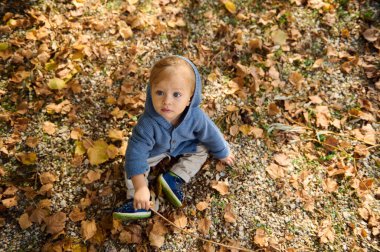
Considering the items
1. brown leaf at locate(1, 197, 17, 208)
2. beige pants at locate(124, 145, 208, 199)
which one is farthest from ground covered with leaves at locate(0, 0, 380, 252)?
beige pants at locate(124, 145, 208, 199)

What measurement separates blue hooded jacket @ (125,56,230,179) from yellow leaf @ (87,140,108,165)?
47 centimetres

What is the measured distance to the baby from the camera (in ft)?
6.88

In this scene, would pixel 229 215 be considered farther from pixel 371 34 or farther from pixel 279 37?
pixel 371 34

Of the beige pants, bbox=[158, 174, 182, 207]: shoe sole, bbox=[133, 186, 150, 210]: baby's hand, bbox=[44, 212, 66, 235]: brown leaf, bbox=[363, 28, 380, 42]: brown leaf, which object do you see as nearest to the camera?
bbox=[133, 186, 150, 210]: baby's hand

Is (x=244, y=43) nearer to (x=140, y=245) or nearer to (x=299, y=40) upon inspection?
(x=299, y=40)

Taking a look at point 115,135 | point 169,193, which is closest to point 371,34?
point 169,193

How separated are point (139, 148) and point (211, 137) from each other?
0.55m

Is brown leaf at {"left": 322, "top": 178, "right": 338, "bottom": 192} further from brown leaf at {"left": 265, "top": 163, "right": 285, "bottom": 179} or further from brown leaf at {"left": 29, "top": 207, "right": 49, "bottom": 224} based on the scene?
brown leaf at {"left": 29, "top": 207, "right": 49, "bottom": 224}

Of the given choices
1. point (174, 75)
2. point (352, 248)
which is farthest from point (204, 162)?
point (352, 248)

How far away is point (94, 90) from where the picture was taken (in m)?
3.11

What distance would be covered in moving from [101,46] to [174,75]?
1.51m

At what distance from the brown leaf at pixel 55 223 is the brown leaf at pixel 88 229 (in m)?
0.15

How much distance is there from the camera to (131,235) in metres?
2.53

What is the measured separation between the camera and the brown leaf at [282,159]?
2.90 metres
